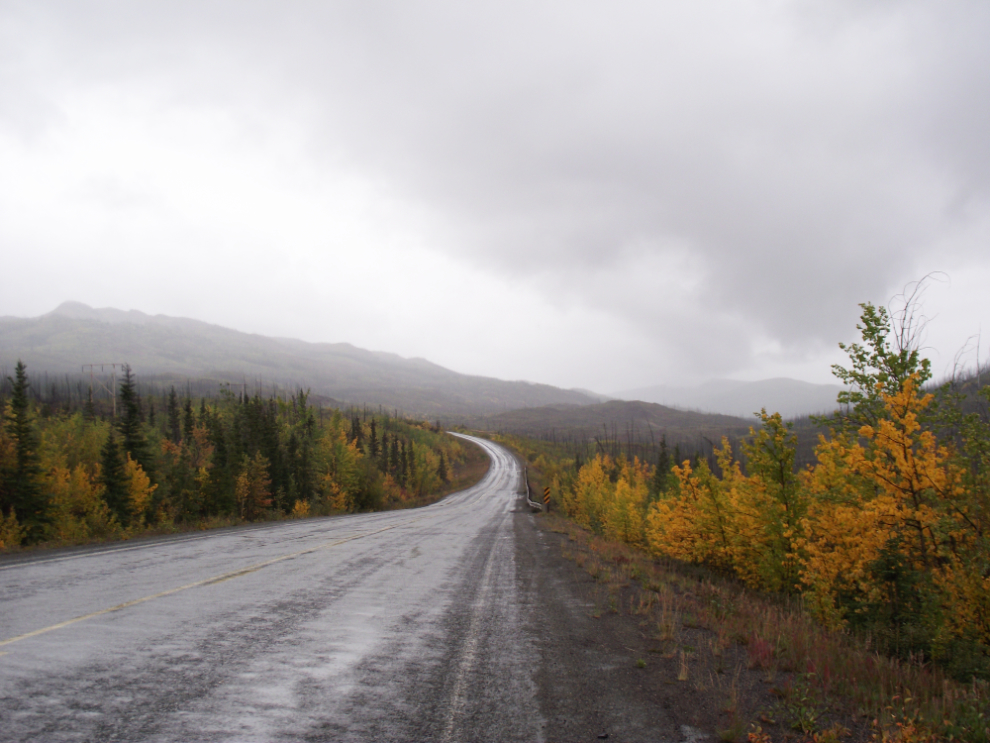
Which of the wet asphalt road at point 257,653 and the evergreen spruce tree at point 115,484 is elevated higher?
the wet asphalt road at point 257,653

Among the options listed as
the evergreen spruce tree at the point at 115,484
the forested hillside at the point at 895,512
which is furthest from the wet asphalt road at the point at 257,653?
the evergreen spruce tree at the point at 115,484

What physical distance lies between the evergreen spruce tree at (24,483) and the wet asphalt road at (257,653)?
1789 cm

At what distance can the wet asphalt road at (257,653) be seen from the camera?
3.55 meters

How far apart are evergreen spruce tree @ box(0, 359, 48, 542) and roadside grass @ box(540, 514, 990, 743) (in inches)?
1078

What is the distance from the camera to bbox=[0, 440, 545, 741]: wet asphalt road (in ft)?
11.7

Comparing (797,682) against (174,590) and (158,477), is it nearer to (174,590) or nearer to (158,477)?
(174,590)

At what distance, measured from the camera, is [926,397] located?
9.38m

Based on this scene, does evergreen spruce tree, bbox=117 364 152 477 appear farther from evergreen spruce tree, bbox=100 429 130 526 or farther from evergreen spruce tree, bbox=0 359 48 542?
evergreen spruce tree, bbox=0 359 48 542

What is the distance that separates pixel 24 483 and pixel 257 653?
26458mm

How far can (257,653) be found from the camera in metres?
4.90

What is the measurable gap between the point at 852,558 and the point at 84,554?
56.9 ft

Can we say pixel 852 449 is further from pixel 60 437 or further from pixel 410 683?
pixel 60 437

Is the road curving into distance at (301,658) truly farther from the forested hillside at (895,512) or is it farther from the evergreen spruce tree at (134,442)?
the evergreen spruce tree at (134,442)

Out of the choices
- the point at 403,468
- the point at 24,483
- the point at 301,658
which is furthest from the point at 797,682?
the point at 403,468
